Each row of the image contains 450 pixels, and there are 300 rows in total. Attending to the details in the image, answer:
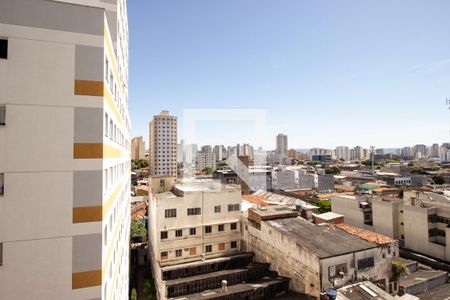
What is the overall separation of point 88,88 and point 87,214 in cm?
253

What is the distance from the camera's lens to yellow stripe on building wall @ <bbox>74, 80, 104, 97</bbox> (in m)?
5.09

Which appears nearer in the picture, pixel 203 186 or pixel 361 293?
pixel 361 293

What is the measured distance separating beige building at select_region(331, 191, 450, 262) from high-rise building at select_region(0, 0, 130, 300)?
89.6 feet

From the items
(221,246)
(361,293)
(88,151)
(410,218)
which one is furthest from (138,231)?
(410,218)

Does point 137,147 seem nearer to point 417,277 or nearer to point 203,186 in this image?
point 203,186

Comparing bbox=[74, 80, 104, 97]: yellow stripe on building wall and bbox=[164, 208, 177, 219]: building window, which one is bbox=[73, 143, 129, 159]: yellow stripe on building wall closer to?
bbox=[74, 80, 104, 97]: yellow stripe on building wall

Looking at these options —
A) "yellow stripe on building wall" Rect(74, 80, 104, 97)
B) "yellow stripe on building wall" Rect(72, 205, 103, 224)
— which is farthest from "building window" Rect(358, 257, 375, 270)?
"yellow stripe on building wall" Rect(74, 80, 104, 97)

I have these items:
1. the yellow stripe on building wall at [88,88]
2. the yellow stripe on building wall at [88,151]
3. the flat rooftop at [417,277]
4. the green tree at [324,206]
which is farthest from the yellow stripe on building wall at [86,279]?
the green tree at [324,206]

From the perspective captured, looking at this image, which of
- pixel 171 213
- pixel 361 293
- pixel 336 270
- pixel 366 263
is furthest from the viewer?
pixel 171 213

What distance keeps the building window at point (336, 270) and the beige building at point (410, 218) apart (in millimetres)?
15106

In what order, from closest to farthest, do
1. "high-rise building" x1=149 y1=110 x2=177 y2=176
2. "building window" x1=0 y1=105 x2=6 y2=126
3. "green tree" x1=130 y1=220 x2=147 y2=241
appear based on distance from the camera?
"building window" x1=0 y1=105 x2=6 y2=126, "green tree" x1=130 y1=220 x2=147 y2=241, "high-rise building" x1=149 y1=110 x2=177 y2=176

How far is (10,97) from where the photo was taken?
4637 mm

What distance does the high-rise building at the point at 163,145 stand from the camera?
58312 mm

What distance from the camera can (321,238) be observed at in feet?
48.4
